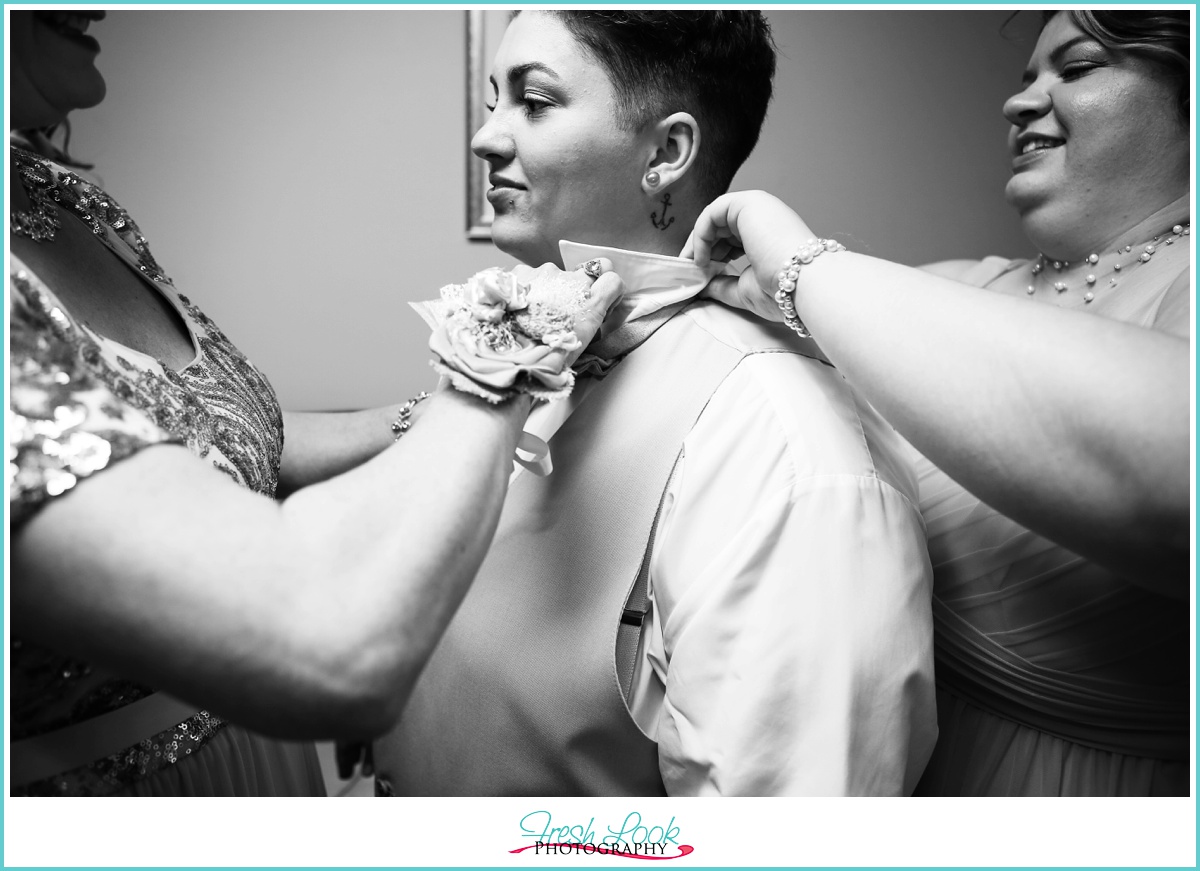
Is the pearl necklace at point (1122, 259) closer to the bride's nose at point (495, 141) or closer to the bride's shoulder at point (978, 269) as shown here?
the bride's shoulder at point (978, 269)

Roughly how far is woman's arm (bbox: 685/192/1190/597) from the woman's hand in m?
0.10

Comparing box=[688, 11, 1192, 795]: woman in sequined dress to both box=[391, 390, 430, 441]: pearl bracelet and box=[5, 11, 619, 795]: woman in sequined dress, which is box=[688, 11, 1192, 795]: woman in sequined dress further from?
box=[391, 390, 430, 441]: pearl bracelet

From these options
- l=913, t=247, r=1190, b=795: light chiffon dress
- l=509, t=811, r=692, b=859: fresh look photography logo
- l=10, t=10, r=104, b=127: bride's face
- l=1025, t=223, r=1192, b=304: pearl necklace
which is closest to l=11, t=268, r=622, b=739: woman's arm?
l=509, t=811, r=692, b=859: fresh look photography logo

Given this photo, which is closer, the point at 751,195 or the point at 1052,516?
the point at 1052,516

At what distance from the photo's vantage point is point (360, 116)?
1754mm

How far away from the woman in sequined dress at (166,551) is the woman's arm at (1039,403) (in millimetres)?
338

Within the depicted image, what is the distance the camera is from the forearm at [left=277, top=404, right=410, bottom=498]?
1293 mm

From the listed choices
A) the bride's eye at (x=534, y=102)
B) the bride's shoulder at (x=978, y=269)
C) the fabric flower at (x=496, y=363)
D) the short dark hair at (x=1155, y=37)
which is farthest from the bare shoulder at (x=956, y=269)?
the fabric flower at (x=496, y=363)

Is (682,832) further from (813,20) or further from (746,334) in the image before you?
(813,20)

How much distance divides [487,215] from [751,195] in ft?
3.21

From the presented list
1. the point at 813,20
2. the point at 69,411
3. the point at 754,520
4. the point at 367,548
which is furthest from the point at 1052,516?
the point at 813,20

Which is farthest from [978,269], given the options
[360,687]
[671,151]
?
[360,687]

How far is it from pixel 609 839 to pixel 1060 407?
0.55 metres

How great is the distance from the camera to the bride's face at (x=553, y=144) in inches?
39.0
